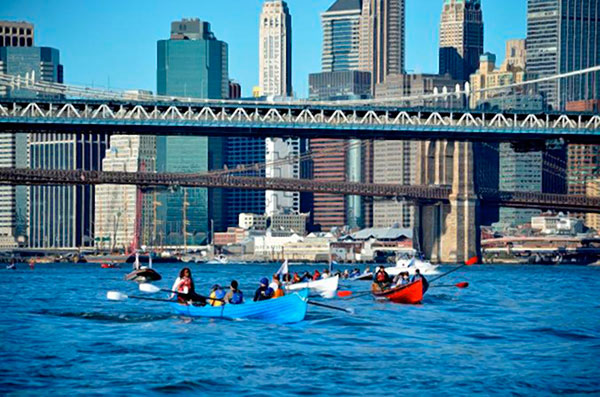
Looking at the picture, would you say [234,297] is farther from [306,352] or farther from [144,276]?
[144,276]

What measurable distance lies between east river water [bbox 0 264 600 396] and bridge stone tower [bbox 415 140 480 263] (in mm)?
92961

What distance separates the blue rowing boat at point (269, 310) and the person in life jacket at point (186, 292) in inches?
12.4

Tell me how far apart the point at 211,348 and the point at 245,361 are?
2.34 meters

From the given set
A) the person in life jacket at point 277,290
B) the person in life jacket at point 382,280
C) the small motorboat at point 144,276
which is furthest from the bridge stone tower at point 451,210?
the person in life jacket at point 277,290

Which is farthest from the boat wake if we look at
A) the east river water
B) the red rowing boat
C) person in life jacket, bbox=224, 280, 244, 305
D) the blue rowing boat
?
the red rowing boat

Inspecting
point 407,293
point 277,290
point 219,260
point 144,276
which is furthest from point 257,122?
point 219,260

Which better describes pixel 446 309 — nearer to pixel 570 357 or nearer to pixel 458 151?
pixel 570 357

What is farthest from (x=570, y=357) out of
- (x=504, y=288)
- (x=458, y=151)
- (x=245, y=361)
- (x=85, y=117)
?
(x=458, y=151)

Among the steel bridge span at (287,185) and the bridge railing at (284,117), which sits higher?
the bridge railing at (284,117)

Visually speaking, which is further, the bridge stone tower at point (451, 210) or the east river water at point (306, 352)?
the bridge stone tower at point (451, 210)

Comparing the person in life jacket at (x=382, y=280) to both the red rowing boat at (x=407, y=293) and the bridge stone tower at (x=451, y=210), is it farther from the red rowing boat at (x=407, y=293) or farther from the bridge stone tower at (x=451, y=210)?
the bridge stone tower at (x=451, y=210)

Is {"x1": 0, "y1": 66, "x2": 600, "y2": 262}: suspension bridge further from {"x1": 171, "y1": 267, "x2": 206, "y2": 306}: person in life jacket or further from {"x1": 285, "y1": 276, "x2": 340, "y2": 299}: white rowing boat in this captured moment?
{"x1": 171, "y1": 267, "x2": 206, "y2": 306}: person in life jacket

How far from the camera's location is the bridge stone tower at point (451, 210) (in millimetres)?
141250

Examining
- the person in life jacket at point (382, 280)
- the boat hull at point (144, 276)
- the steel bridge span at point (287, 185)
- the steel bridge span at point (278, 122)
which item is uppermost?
the steel bridge span at point (278, 122)
